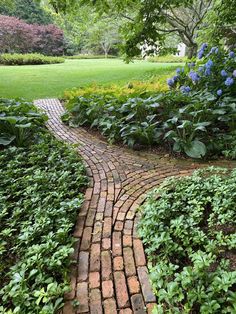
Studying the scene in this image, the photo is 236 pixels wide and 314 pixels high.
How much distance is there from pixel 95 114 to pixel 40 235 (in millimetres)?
3024

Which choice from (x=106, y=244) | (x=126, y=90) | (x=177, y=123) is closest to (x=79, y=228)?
(x=106, y=244)

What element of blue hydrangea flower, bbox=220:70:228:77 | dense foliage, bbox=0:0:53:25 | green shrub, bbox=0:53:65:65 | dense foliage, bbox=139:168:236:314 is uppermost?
dense foliage, bbox=0:0:53:25

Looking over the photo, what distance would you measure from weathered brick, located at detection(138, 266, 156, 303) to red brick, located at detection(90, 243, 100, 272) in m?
0.28

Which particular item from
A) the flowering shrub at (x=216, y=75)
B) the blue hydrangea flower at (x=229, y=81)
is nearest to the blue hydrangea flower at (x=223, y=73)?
the flowering shrub at (x=216, y=75)

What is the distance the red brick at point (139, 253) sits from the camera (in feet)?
5.42

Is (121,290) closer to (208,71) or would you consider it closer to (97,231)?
(97,231)

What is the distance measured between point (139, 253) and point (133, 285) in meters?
0.25

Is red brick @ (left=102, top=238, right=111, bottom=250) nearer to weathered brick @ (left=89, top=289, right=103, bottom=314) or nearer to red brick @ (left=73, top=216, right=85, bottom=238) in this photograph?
red brick @ (left=73, top=216, right=85, bottom=238)

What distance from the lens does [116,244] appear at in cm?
182

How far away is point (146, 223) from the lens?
185cm

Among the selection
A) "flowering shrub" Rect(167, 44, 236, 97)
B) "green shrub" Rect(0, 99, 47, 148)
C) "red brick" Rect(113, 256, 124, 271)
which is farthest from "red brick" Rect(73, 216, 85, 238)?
"flowering shrub" Rect(167, 44, 236, 97)

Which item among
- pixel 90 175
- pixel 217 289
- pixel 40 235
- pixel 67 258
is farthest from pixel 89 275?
pixel 90 175

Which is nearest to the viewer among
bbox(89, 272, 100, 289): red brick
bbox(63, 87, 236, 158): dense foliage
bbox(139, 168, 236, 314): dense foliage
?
bbox(139, 168, 236, 314): dense foliage

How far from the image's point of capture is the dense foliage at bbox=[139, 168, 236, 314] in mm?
1297
